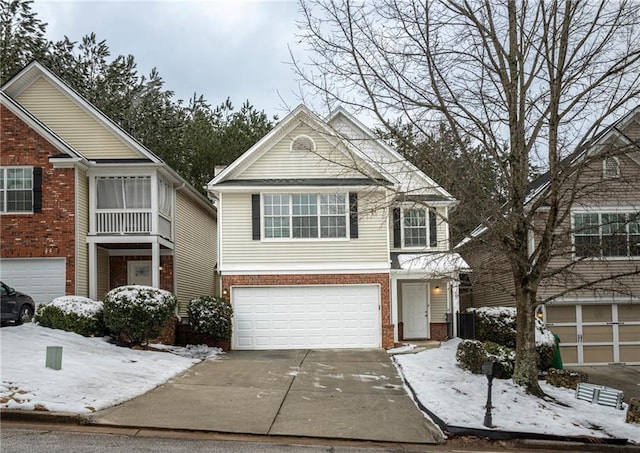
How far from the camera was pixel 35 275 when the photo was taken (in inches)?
771

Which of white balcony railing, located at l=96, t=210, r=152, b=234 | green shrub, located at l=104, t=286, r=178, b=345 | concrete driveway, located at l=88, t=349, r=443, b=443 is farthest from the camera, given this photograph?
white balcony railing, located at l=96, t=210, r=152, b=234

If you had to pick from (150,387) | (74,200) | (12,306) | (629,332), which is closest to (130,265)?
(74,200)

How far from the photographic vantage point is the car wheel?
17.4m

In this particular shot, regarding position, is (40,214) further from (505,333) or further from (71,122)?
(505,333)

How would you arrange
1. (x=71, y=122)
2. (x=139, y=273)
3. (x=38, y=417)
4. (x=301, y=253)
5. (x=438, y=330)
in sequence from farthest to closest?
(x=139, y=273) → (x=438, y=330) → (x=71, y=122) → (x=301, y=253) → (x=38, y=417)

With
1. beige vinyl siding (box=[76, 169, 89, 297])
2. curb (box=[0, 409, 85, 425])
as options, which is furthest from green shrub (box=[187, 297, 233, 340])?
curb (box=[0, 409, 85, 425])

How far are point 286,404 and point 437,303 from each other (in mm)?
11809

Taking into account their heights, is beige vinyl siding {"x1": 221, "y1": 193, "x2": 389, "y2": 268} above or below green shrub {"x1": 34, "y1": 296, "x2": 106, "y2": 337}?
above

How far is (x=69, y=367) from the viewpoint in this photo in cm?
1274

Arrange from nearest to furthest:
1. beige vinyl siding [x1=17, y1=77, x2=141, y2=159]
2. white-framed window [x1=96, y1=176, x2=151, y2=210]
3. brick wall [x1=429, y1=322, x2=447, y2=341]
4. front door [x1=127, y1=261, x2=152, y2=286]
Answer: white-framed window [x1=96, y1=176, x2=151, y2=210]
beige vinyl siding [x1=17, y1=77, x2=141, y2=159]
brick wall [x1=429, y1=322, x2=447, y2=341]
front door [x1=127, y1=261, x2=152, y2=286]

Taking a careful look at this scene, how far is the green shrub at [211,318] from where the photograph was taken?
1880 centimetres

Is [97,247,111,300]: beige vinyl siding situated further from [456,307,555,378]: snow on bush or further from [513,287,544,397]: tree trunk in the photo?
[513,287,544,397]: tree trunk

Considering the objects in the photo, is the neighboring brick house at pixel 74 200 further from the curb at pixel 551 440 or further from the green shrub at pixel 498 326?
the curb at pixel 551 440

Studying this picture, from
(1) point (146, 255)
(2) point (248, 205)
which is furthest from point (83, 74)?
(2) point (248, 205)
